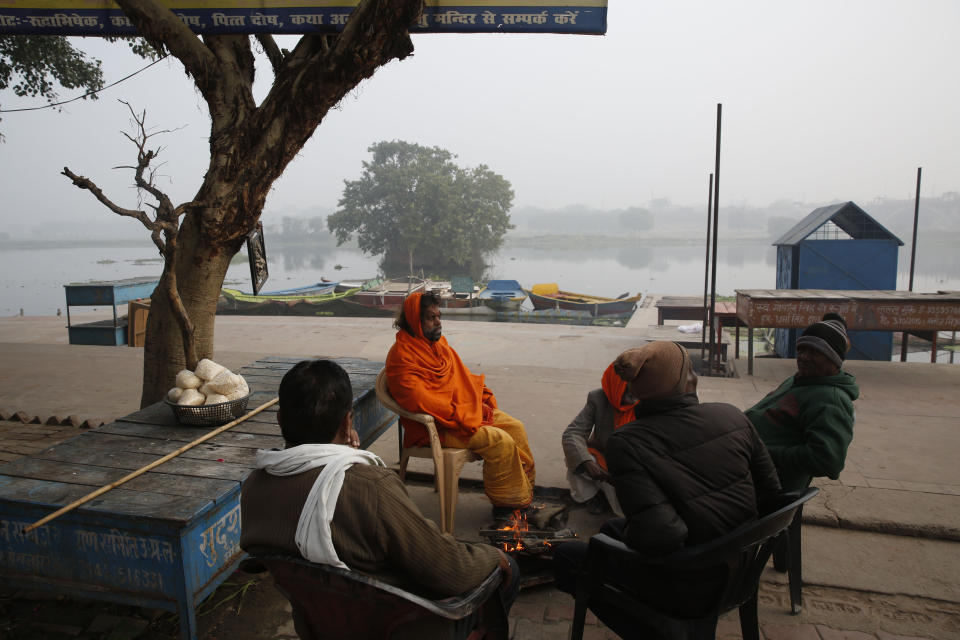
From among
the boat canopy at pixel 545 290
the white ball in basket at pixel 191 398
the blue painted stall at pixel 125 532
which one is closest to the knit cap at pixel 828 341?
the blue painted stall at pixel 125 532

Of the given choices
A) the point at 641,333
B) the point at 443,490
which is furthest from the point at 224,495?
the point at 641,333

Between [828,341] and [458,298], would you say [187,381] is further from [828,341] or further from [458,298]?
[458,298]

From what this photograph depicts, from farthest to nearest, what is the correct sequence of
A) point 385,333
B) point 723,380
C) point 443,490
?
point 385,333
point 723,380
point 443,490

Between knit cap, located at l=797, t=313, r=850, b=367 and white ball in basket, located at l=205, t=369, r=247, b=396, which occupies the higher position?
knit cap, located at l=797, t=313, r=850, b=367

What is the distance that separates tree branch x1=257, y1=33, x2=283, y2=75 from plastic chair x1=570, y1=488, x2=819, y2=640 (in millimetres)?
3845

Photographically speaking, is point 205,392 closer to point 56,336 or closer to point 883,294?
point 883,294

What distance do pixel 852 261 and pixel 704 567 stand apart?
366 inches

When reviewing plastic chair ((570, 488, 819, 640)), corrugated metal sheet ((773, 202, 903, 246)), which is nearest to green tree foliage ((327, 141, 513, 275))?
corrugated metal sheet ((773, 202, 903, 246))

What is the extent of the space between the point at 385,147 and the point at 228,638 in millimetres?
46153

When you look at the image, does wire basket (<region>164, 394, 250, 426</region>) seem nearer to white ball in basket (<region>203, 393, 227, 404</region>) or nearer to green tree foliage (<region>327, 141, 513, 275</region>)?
white ball in basket (<region>203, 393, 227, 404</region>)

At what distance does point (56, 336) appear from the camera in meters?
12.9

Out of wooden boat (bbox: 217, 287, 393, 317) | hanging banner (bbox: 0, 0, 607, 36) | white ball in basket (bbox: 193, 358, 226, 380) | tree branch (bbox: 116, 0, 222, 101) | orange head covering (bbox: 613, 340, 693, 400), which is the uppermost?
hanging banner (bbox: 0, 0, 607, 36)

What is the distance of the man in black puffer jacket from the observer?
5.54ft

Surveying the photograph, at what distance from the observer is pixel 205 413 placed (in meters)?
2.68
